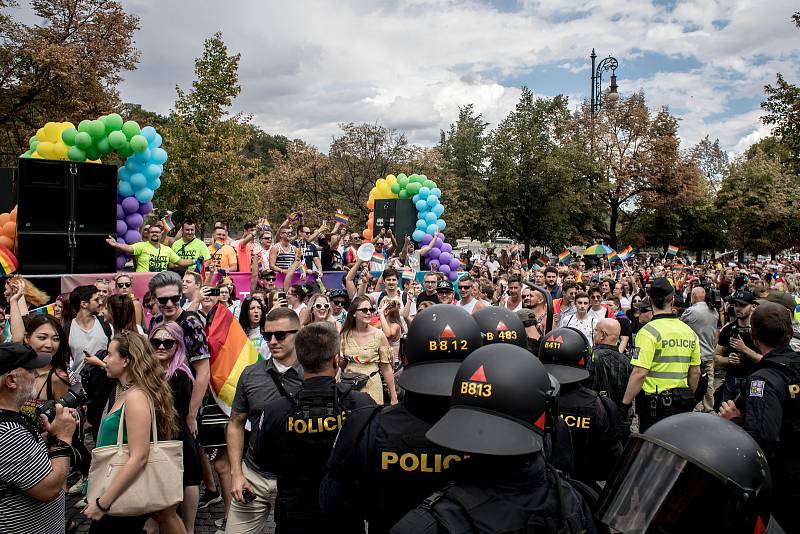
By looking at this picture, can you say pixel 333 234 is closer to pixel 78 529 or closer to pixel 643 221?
pixel 78 529

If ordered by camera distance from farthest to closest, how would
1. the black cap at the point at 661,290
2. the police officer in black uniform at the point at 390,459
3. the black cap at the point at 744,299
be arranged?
the black cap at the point at 744,299, the black cap at the point at 661,290, the police officer in black uniform at the point at 390,459

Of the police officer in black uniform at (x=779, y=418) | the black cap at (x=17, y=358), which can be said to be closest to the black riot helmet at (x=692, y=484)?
the police officer in black uniform at (x=779, y=418)

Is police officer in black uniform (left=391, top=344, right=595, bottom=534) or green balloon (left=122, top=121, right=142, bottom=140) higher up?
green balloon (left=122, top=121, right=142, bottom=140)

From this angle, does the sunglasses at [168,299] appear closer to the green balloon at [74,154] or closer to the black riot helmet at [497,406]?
the black riot helmet at [497,406]

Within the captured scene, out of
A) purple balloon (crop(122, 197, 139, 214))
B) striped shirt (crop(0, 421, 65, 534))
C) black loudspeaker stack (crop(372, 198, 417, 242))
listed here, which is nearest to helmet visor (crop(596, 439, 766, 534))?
striped shirt (crop(0, 421, 65, 534))

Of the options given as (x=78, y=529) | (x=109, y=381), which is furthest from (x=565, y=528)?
(x=78, y=529)

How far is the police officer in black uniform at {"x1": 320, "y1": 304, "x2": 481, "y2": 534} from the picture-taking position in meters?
2.48

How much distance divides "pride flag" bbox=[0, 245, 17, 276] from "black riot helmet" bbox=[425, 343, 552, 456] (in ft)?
30.1

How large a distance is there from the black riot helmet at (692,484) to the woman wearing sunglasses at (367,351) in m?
3.54

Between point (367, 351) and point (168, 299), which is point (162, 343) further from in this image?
point (367, 351)

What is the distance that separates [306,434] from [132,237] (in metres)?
8.43

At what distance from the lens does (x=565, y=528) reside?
1.90 m

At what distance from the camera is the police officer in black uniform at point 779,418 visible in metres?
3.65

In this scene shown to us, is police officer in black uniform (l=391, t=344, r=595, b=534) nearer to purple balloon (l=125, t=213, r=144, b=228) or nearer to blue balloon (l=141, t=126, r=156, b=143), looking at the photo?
purple balloon (l=125, t=213, r=144, b=228)
